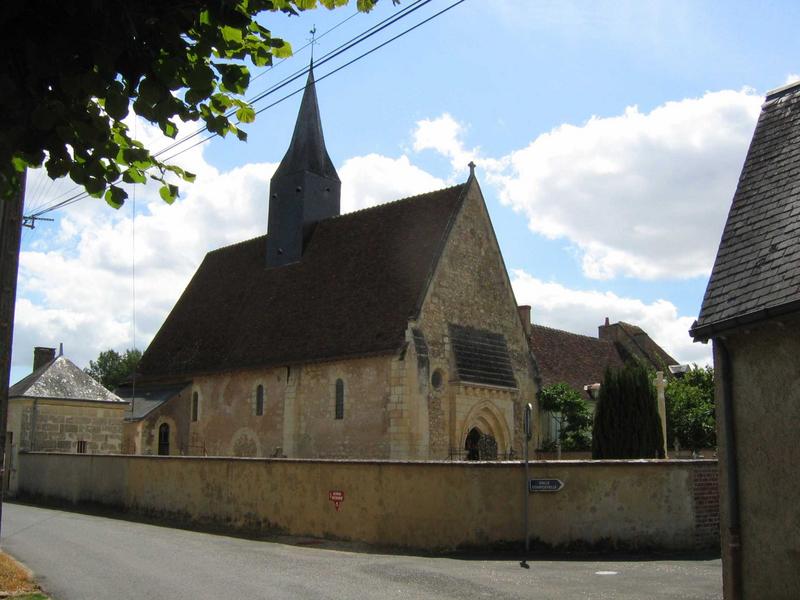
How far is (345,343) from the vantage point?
25.1m

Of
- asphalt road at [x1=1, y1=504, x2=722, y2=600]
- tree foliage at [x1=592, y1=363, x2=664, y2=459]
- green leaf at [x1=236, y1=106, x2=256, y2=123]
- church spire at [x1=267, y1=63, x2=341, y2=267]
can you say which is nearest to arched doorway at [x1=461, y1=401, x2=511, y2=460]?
tree foliage at [x1=592, y1=363, x2=664, y2=459]

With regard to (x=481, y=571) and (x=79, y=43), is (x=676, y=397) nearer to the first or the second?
(x=481, y=571)

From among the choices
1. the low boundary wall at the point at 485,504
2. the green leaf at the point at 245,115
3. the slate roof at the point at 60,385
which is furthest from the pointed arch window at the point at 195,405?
the green leaf at the point at 245,115

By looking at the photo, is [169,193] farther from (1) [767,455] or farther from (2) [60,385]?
(2) [60,385]

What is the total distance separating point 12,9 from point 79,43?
15.6 inches

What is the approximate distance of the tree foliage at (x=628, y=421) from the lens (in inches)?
786

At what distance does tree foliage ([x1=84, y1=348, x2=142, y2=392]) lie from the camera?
74375 mm

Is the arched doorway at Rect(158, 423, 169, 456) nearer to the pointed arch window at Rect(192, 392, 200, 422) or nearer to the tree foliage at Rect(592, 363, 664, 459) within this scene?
the pointed arch window at Rect(192, 392, 200, 422)

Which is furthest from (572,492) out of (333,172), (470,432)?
(333,172)

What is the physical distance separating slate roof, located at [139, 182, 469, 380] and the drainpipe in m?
15.0

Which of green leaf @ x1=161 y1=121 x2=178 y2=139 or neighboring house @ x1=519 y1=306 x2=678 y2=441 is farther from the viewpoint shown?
neighboring house @ x1=519 y1=306 x2=678 y2=441

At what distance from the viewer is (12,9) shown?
412 cm

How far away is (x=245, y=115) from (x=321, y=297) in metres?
21.8

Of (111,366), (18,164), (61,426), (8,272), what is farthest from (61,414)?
(111,366)
